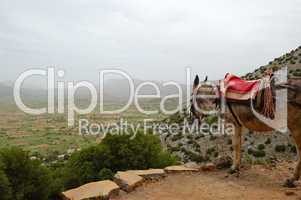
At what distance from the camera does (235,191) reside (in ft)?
26.6

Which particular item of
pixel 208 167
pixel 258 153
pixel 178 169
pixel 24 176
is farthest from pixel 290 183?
pixel 258 153

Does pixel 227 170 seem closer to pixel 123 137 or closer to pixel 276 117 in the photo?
pixel 276 117

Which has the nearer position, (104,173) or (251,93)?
(251,93)

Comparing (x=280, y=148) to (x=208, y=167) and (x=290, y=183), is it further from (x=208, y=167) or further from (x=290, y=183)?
(x=290, y=183)

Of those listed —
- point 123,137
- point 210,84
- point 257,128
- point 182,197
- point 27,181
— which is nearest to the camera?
point 182,197

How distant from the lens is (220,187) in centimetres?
846

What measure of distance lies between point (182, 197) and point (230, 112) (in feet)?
8.85

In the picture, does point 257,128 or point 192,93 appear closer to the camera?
point 257,128

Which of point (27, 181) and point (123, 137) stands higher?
point (123, 137)

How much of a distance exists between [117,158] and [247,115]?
18.0 feet

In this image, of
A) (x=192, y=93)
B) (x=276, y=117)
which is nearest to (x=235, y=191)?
(x=276, y=117)

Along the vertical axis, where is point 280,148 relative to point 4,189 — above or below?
below

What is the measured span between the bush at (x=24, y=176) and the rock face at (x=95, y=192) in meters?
2.60

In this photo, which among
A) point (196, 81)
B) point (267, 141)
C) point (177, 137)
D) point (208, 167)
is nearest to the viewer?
point (196, 81)
